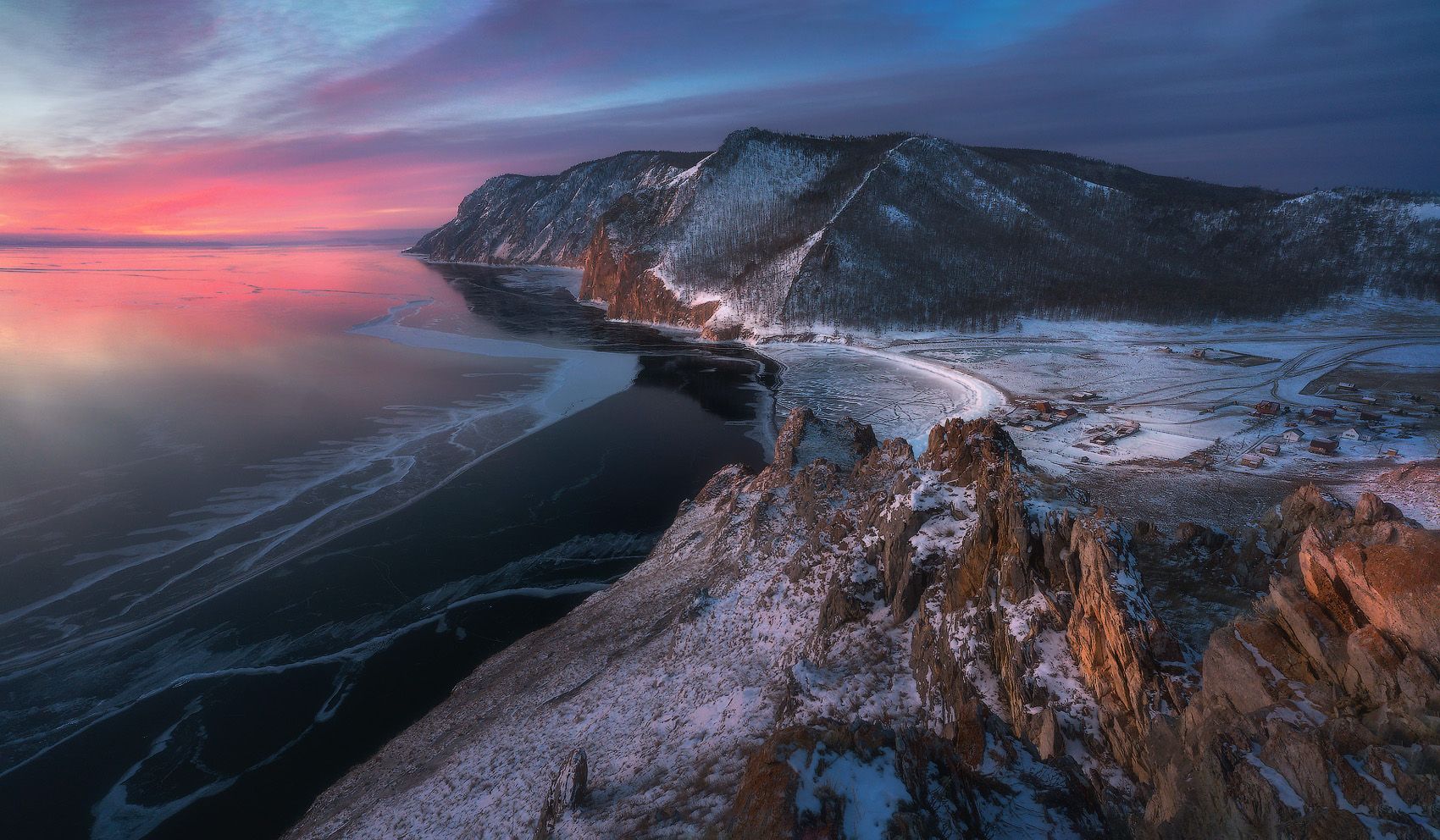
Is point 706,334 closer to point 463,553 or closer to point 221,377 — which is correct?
point 221,377

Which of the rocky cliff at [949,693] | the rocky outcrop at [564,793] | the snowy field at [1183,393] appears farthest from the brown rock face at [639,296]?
the rocky outcrop at [564,793]

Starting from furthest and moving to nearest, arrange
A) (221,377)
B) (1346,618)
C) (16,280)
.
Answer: (16,280)
(221,377)
(1346,618)

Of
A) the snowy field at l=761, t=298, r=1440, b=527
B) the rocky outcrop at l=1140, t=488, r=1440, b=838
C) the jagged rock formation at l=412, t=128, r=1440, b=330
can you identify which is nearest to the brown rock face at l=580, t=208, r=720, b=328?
the jagged rock formation at l=412, t=128, r=1440, b=330

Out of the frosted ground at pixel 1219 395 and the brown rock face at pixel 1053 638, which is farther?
the frosted ground at pixel 1219 395

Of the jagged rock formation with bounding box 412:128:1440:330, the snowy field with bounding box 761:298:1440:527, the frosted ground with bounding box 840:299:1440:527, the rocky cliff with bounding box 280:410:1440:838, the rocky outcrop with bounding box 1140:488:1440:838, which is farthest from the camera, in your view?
the jagged rock formation with bounding box 412:128:1440:330

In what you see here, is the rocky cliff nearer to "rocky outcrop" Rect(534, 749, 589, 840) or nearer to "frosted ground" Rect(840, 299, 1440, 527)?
"rocky outcrop" Rect(534, 749, 589, 840)

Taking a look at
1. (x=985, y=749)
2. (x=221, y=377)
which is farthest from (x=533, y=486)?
(x=221, y=377)

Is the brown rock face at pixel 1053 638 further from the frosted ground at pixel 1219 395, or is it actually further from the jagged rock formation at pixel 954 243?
the jagged rock formation at pixel 954 243
